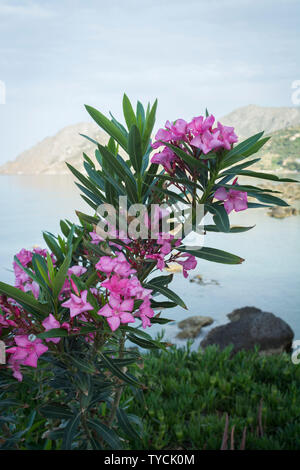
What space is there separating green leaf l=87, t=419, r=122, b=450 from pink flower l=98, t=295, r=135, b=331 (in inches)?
16.5

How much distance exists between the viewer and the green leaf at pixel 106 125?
934 millimetres

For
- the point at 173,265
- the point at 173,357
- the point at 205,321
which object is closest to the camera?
the point at 173,357

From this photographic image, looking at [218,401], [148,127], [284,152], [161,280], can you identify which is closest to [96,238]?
[161,280]

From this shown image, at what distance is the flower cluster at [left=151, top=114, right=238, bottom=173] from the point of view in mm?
857

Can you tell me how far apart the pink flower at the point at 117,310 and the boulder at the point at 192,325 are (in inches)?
118

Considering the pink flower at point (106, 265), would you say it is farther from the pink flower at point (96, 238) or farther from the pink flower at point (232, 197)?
the pink flower at point (232, 197)

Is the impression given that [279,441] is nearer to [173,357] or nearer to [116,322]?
[173,357]

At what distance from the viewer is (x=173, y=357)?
2822 mm

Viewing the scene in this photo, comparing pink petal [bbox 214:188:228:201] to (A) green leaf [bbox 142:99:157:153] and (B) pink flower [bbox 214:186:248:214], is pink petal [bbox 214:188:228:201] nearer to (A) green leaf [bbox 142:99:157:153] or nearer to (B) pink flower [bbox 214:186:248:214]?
(B) pink flower [bbox 214:186:248:214]

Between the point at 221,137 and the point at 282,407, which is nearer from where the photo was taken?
the point at 221,137

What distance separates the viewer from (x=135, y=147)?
914 millimetres
